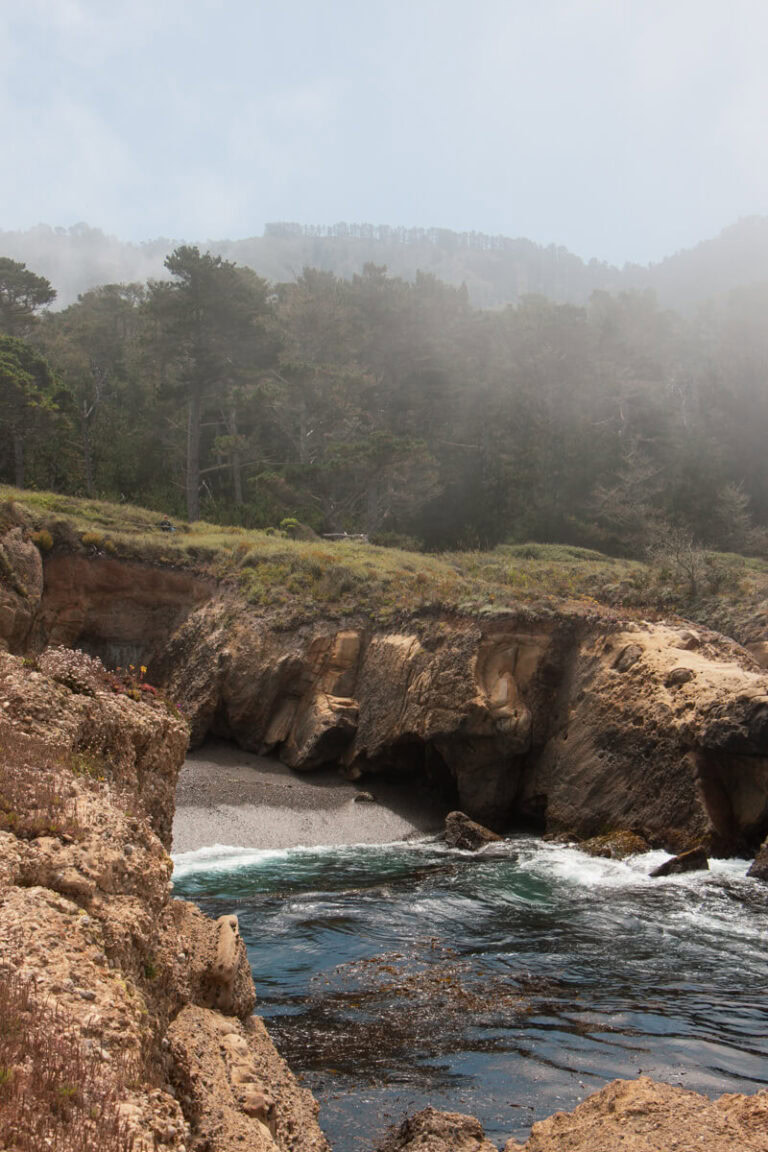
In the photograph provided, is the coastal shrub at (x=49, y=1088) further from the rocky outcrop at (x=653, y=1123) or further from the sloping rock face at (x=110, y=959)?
the rocky outcrop at (x=653, y=1123)

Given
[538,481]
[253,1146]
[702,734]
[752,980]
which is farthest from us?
[538,481]

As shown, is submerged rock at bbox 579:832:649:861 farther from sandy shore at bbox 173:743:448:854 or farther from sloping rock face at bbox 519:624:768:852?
sandy shore at bbox 173:743:448:854

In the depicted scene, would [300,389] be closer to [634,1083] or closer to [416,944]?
[416,944]

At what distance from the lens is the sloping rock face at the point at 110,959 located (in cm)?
410

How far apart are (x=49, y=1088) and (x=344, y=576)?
879 inches

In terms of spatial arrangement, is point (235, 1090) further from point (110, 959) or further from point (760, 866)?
point (760, 866)

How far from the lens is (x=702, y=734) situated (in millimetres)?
16859

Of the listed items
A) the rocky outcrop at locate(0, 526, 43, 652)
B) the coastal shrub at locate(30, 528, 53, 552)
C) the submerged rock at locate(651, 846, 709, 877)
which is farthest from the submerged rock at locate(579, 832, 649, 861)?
the coastal shrub at locate(30, 528, 53, 552)

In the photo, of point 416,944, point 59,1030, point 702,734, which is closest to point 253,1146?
point 59,1030

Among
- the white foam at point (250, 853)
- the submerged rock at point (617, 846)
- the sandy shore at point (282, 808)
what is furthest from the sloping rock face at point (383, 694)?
the submerged rock at point (617, 846)

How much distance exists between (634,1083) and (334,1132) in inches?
95.6

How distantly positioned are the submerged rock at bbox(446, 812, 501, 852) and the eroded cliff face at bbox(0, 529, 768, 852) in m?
1.81

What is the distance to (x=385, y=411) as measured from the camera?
51.4 meters

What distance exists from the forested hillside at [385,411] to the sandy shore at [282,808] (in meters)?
20.3
